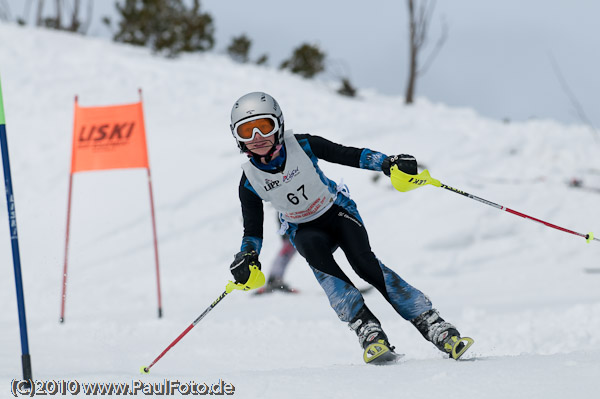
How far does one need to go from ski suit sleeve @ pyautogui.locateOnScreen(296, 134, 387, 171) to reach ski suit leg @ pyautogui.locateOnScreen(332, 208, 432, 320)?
1.20ft

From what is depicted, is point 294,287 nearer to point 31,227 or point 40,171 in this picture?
point 31,227

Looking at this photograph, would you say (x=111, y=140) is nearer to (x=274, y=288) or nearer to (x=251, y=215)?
(x=274, y=288)

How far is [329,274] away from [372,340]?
47cm

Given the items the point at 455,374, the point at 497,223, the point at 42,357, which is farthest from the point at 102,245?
the point at 455,374

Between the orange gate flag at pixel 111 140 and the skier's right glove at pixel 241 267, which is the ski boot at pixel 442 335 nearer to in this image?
the skier's right glove at pixel 241 267

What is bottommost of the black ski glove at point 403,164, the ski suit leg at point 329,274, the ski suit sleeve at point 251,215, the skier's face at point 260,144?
the ski suit leg at point 329,274

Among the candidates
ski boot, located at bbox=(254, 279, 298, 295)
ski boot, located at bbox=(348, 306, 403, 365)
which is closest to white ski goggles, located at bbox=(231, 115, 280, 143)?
ski boot, located at bbox=(348, 306, 403, 365)

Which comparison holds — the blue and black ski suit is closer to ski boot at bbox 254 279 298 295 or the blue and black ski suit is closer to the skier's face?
the skier's face

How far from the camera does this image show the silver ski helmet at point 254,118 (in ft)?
11.6

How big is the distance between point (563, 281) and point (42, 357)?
22.1 ft

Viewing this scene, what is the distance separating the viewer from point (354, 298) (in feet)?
11.8

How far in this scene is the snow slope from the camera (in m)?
3.44

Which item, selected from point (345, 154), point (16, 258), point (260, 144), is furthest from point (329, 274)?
point (16, 258)

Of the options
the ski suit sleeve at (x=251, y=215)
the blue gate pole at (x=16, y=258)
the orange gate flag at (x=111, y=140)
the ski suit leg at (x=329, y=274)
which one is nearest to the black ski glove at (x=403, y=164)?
the ski suit leg at (x=329, y=274)
